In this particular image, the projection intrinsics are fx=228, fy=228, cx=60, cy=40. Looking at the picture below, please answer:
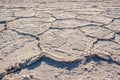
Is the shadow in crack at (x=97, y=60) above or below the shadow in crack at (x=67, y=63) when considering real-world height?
above

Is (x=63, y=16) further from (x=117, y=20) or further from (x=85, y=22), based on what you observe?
(x=117, y=20)

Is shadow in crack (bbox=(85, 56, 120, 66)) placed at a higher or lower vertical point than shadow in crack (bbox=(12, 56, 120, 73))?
higher

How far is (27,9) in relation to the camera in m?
2.99

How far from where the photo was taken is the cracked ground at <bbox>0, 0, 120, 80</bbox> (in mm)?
1484

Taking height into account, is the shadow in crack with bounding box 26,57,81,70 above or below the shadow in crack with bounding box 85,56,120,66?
below

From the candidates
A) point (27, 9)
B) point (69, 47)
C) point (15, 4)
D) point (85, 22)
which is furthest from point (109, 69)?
point (15, 4)

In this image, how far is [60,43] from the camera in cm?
187

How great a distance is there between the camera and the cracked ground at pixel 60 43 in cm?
148

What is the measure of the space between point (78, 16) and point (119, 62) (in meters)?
1.11

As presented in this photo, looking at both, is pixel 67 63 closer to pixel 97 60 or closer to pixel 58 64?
pixel 58 64

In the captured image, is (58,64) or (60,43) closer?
(58,64)

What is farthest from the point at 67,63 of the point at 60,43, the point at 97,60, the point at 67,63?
the point at 60,43

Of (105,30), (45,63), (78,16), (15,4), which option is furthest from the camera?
(15,4)

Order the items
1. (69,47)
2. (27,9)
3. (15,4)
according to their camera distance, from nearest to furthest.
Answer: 1. (69,47)
2. (27,9)
3. (15,4)
